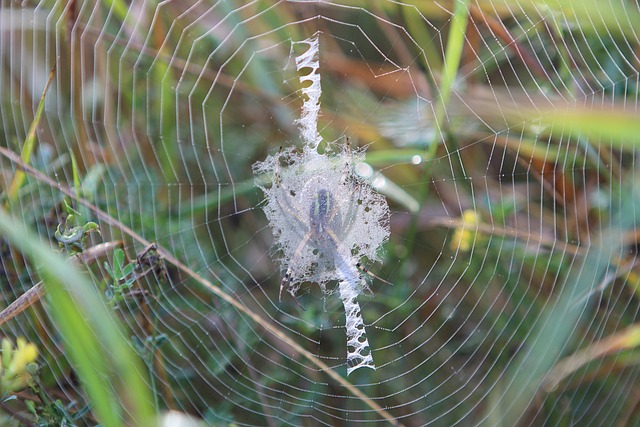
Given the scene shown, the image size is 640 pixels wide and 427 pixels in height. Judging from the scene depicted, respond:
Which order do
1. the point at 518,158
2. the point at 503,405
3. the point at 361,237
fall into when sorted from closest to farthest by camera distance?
the point at 503,405 < the point at 518,158 < the point at 361,237

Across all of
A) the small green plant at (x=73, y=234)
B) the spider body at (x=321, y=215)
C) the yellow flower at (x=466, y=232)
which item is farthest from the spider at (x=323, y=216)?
the small green plant at (x=73, y=234)

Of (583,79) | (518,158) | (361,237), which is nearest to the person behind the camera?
(583,79)

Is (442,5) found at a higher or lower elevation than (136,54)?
higher

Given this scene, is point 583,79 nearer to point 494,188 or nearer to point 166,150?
point 494,188

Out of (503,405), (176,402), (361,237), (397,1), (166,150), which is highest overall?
(397,1)

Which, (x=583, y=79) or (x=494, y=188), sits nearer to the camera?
(x=583, y=79)

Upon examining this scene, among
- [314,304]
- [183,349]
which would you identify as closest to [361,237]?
[314,304]
